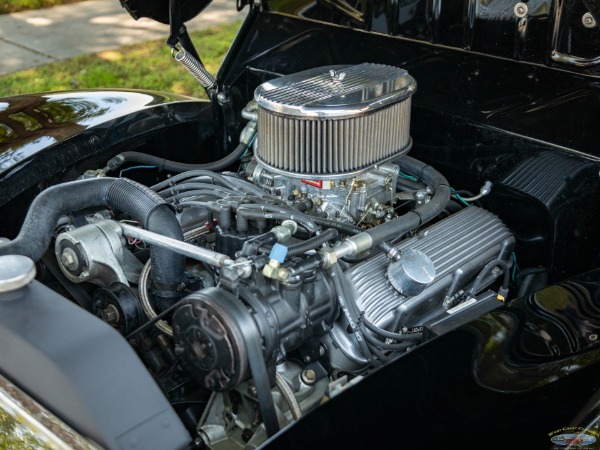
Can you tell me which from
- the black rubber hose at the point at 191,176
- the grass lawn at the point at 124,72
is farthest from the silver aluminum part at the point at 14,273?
the grass lawn at the point at 124,72

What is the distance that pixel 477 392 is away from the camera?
1357 mm

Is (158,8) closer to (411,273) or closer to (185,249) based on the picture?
(185,249)

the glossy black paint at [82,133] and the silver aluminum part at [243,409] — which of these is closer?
the silver aluminum part at [243,409]

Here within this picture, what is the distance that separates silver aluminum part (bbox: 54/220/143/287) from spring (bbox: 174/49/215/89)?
77cm

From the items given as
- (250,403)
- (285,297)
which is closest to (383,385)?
(285,297)

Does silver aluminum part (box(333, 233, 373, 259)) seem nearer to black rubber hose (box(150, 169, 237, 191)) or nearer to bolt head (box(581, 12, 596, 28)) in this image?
black rubber hose (box(150, 169, 237, 191))

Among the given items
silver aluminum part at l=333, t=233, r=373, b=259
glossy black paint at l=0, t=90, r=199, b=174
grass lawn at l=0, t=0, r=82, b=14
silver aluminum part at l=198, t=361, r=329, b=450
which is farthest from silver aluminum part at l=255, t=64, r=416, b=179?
grass lawn at l=0, t=0, r=82, b=14

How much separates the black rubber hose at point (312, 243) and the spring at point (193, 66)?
3.25 ft

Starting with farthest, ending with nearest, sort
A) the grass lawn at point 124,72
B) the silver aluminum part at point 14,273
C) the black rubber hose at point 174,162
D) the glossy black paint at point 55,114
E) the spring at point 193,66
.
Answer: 1. the grass lawn at point 124,72
2. the spring at point 193,66
3. the black rubber hose at point 174,162
4. the glossy black paint at point 55,114
5. the silver aluminum part at point 14,273

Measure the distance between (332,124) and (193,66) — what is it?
2.70ft

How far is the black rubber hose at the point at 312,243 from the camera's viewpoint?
1.56 meters

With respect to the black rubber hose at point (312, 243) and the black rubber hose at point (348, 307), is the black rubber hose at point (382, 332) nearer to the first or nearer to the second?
the black rubber hose at point (348, 307)

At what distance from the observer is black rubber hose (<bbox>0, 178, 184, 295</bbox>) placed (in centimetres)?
174

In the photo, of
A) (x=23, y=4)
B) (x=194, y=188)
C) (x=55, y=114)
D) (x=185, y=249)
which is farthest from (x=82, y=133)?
(x=23, y=4)
